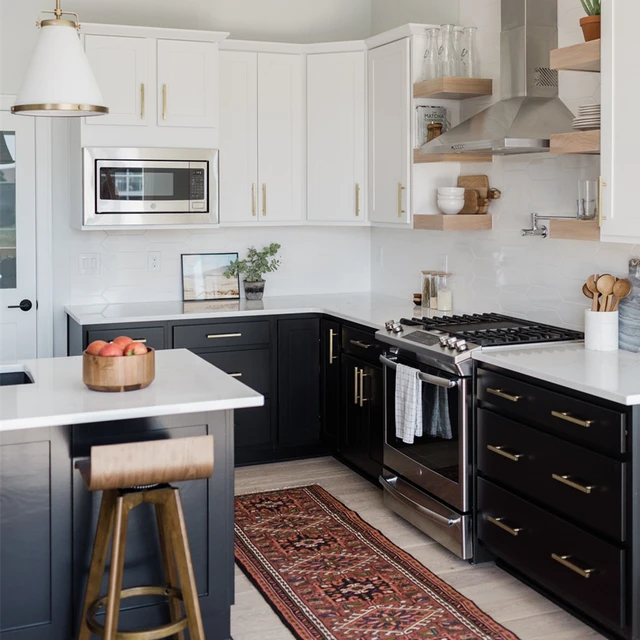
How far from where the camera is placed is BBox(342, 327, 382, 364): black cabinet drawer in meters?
4.54

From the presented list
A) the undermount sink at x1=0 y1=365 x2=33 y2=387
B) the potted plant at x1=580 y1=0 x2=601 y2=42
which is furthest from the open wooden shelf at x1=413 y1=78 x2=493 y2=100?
the undermount sink at x1=0 y1=365 x2=33 y2=387

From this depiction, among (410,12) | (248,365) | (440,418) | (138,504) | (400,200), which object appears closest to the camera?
(138,504)

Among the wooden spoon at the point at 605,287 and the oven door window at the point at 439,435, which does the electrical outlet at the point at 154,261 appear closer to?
the oven door window at the point at 439,435

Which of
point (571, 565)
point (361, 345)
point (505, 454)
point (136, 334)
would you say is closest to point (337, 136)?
point (361, 345)

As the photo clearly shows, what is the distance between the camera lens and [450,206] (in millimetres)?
4605

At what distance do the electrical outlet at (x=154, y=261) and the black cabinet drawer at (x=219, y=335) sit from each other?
2.34 ft

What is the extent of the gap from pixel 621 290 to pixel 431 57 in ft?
5.80

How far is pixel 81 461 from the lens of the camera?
8.77 ft

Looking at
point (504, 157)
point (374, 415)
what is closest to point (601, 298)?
point (504, 157)

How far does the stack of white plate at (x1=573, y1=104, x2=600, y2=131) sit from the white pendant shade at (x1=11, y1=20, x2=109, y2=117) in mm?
1828

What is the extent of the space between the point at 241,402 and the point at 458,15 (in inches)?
115

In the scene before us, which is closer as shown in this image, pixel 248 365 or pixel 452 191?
pixel 452 191

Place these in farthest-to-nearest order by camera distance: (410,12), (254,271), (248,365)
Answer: (254,271) → (410,12) → (248,365)

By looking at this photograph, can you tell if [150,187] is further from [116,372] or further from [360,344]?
[116,372]
